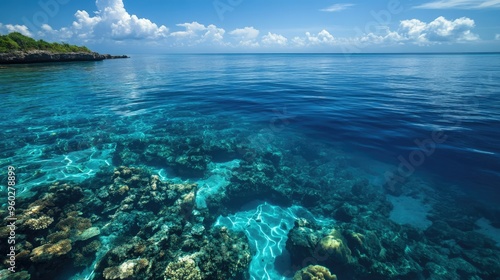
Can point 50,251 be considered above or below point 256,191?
above

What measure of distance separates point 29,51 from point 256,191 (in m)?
93.8

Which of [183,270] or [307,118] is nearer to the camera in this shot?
[183,270]

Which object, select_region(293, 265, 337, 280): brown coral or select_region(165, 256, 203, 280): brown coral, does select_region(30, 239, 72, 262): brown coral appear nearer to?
select_region(165, 256, 203, 280): brown coral

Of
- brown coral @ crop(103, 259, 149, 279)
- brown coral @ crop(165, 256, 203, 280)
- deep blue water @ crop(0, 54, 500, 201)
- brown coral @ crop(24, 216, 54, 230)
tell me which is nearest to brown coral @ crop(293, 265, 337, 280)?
brown coral @ crop(165, 256, 203, 280)

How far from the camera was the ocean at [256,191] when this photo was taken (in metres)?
7.73

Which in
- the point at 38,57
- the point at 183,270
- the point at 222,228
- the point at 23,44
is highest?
the point at 23,44

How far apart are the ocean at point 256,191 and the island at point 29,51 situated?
215ft

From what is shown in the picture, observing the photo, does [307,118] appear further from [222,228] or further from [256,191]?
[222,228]

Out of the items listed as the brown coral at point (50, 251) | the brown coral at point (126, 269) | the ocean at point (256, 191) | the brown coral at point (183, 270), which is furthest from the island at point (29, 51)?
the brown coral at point (183, 270)

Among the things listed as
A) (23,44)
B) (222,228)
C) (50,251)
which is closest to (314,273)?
(222,228)

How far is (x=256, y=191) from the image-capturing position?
11.5 meters

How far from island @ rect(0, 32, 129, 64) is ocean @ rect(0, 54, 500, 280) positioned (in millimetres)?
65508

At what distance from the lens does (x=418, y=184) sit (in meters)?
12.0

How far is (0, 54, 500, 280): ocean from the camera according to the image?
7727 mm
